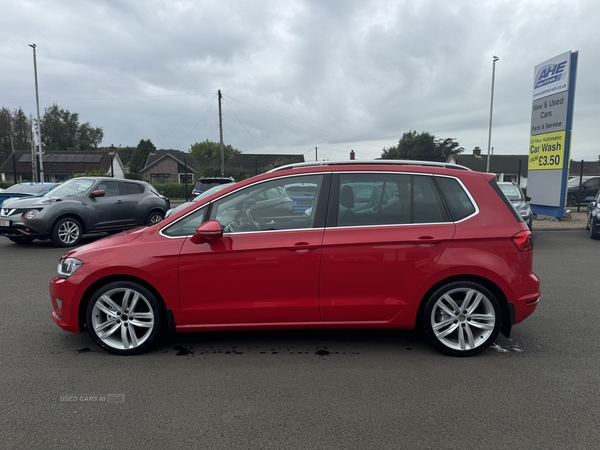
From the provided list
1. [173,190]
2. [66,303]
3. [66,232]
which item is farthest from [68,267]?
[173,190]

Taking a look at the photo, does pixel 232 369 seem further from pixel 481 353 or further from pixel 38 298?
pixel 38 298

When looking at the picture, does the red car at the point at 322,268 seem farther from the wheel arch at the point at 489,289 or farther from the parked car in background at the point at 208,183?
the parked car in background at the point at 208,183

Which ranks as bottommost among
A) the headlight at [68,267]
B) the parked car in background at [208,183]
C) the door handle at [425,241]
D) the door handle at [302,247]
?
the headlight at [68,267]

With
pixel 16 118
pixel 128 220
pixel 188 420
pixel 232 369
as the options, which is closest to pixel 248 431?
pixel 188 420

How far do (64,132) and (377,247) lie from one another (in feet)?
334

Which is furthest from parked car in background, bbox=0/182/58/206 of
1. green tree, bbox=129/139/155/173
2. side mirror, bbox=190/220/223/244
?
green tree, bbox=129/139/155/173

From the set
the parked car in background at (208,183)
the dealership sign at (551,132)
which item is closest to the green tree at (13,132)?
the parked car in background at (208,183)

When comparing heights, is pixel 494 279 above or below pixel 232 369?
above

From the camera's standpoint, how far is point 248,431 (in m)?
2.84

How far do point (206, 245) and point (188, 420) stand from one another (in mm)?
1442

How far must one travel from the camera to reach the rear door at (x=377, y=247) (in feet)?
12.6

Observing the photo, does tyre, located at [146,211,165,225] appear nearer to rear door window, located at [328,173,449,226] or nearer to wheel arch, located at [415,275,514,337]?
rear door window, located at [328,173,449,226]

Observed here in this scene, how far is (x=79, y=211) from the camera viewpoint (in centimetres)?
1020

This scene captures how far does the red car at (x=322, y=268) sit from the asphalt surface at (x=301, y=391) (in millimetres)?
299
